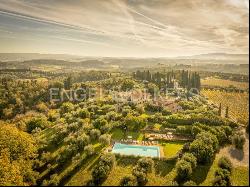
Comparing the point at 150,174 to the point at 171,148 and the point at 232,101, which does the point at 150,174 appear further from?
the point at 232,101

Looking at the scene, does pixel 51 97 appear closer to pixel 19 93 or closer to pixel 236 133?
pixel 19 93

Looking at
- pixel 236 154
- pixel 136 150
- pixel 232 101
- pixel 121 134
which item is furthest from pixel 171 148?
pixel 232 101

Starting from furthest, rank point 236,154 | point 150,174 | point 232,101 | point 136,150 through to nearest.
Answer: point 232,101 → point 136,150 → point 236,154 → point 150,174

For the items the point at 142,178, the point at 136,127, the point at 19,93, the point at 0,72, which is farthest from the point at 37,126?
the point at 0,72

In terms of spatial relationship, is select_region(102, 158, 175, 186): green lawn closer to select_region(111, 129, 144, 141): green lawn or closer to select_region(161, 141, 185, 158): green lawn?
select_region(161, 141, 185, 158): green lawn

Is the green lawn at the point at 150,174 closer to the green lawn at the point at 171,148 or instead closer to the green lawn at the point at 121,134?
the green lawn at the point at 171,148

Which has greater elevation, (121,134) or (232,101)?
(232,101)
